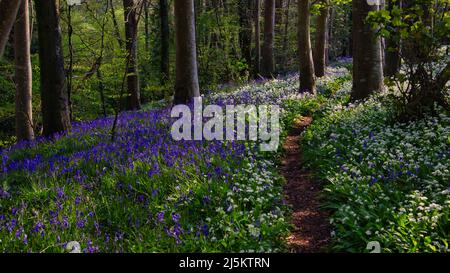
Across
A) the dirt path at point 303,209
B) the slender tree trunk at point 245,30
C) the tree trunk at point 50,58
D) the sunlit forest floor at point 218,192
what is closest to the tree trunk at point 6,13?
the sunlit forest floor at point 218,192

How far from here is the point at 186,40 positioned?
1232cm

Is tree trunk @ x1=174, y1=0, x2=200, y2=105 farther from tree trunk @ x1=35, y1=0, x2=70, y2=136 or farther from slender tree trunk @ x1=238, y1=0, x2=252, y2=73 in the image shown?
slender tree trunk @ x1=238, y1=0, x2=252, y2=73

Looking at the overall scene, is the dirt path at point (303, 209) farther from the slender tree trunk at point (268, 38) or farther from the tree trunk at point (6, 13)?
the slender tree trunk at point (268, 38)

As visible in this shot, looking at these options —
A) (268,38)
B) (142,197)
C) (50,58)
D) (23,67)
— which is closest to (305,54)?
(268,38)

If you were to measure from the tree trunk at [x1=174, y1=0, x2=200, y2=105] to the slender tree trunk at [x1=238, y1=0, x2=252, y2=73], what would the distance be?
47.1 feet

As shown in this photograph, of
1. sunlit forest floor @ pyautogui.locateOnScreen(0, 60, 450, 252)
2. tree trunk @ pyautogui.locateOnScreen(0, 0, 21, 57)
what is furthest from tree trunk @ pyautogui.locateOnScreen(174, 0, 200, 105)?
tree trunk @ pyautogui.locateOnScreen(0, 0, 21, 57)

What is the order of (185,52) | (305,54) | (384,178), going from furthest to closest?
(305,54) < (185,52) < (384,178)

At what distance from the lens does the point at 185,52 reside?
1239cm

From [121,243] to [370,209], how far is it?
10.9ft

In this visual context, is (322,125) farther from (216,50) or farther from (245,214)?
(216,50)

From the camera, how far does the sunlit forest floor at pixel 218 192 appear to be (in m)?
4.88

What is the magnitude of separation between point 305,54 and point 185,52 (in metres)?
6.25

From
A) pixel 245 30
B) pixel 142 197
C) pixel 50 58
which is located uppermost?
pixel 245 30

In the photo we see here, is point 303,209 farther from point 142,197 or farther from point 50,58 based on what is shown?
point 50,58
